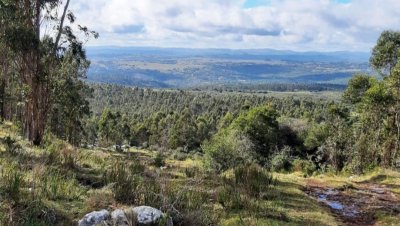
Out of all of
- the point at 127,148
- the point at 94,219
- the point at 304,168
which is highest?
the point at 94,219

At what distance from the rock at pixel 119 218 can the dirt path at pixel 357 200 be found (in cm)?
499

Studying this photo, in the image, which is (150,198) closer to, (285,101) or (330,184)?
(330,184)

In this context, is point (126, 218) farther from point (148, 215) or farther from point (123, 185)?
point (123, 185)

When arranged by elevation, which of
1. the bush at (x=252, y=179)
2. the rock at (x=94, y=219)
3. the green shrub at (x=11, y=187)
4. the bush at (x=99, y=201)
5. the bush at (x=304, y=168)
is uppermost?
the green shrub at (x=11, y=187)

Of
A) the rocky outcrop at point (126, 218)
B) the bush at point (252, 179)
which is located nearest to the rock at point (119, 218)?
the rocky outcrop at point (126, 218)

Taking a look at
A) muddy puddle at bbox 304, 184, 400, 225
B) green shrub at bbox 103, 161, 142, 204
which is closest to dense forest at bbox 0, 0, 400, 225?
green shrub at bbox 103, 161, 142, 204

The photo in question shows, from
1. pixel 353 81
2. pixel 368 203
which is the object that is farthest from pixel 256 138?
pixel 368 203

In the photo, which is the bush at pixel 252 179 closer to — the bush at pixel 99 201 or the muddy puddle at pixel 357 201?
the muddy puddle at pixel 357 201

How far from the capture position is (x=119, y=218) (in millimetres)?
6113

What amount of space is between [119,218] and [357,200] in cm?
777

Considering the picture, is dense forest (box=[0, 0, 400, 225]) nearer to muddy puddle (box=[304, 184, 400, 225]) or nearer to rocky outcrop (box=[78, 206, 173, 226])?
rocky outcrop (box=[78, 206, 173, 226])

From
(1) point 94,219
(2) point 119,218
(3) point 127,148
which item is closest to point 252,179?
(2) point 119,218

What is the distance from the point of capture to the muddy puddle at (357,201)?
31.8 ft

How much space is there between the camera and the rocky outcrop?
604 cm
